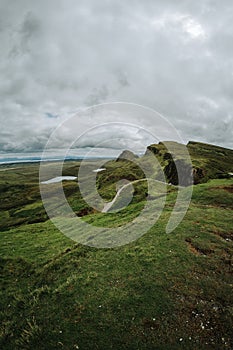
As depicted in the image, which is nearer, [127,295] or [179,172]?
[127,295]

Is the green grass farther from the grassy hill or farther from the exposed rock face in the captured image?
the exposed rock face

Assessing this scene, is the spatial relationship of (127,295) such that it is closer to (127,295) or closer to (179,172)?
(127,295)

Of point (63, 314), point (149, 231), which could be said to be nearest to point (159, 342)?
point (63, 314)

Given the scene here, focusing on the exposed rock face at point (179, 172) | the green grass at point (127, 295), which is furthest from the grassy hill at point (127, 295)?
the exposed rock face at point (179, 172)

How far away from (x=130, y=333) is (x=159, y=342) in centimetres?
156

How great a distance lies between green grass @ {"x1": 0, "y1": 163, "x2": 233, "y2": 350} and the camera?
11.9 meters

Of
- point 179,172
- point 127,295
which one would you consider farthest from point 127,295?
point 179,172

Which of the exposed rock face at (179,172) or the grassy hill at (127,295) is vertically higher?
the exposed rock face at (179,172)

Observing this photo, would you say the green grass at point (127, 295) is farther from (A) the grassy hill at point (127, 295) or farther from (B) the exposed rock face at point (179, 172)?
(B) the exposed rock face at point (179, 172)

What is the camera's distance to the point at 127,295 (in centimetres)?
1488

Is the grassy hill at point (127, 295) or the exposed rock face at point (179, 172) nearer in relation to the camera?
the grassy hill at point (127, 295)

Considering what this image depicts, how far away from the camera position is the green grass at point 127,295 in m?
11.9

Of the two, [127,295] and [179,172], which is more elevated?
[179,172]

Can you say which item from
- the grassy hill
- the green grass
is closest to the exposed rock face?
the grassy hill
